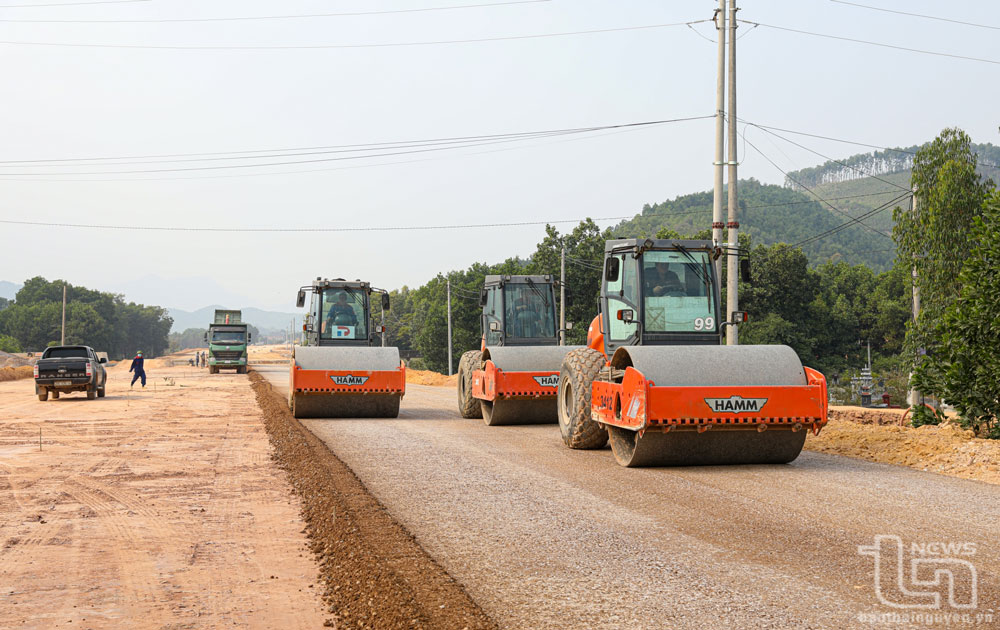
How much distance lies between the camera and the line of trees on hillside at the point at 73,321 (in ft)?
411

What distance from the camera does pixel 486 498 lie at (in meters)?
9.45

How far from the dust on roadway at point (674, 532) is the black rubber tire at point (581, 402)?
40cm

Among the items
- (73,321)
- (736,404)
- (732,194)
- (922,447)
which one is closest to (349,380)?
(732,194)

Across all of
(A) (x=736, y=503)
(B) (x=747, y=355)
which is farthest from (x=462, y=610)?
(B) (x=747, y=355)

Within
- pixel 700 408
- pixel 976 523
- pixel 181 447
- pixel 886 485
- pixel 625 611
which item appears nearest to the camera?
pixel 625 611

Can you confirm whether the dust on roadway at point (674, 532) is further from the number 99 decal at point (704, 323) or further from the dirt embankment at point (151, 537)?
the number 99 decal at point (704, 323)

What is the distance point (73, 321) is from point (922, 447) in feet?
428

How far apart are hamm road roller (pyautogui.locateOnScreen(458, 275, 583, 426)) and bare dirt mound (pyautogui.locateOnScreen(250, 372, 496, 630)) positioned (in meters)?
7.05

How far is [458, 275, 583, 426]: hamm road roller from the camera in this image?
17.8 metres

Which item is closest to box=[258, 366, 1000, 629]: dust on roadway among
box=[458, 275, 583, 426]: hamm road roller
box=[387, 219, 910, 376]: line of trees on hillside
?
box=[458, 275, 583, 426]: hamm road roller

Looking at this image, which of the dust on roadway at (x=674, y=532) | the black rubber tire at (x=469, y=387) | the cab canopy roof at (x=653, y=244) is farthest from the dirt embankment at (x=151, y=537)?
the cab canopy roof at (x=653, y=244)

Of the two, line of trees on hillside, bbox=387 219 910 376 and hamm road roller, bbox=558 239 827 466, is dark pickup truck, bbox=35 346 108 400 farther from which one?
line of trees on hillside, bbox=387 219 910 376

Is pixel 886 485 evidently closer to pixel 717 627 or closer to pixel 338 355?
pixel 717 627

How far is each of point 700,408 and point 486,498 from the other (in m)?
3.11
